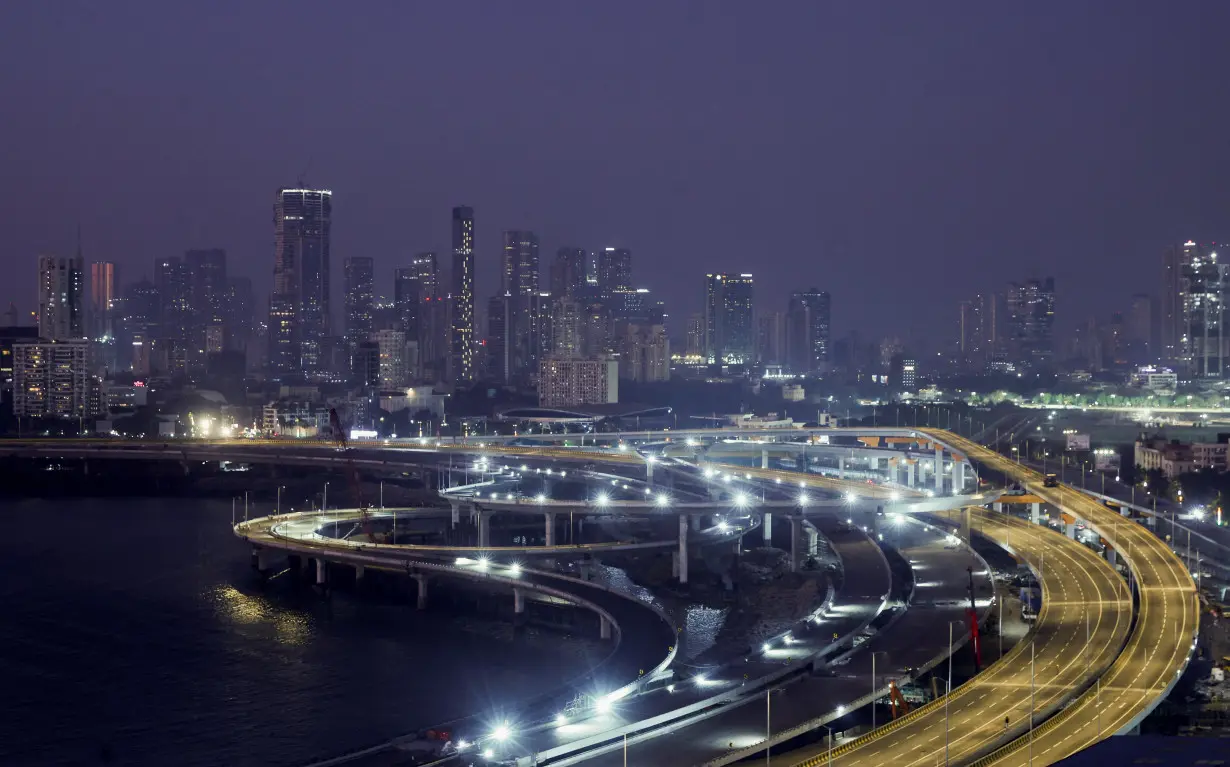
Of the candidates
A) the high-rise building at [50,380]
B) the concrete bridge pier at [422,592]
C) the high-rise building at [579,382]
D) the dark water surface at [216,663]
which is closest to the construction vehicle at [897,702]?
the dark water surface at [216,663]

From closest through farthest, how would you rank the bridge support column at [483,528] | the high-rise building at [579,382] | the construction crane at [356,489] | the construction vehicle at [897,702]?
the construction vehicle at [897,702] → the bridge support column at [483,528] → the construction crane at [356,489] → the high-rise building at [579,382]

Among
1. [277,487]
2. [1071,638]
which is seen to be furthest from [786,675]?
[277,487]

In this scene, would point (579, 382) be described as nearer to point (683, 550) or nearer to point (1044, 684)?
point (683, 550)

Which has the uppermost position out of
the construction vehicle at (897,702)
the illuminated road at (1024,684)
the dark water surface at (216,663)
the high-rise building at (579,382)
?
the high-rise building at (579,382)

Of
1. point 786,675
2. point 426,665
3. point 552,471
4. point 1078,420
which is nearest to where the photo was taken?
point 786,675

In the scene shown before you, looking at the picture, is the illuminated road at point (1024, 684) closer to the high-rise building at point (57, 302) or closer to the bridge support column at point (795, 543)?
the bridge support column at point (795, 543)

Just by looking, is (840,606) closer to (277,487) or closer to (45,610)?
(45,610)

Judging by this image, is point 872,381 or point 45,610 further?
point 872,381
